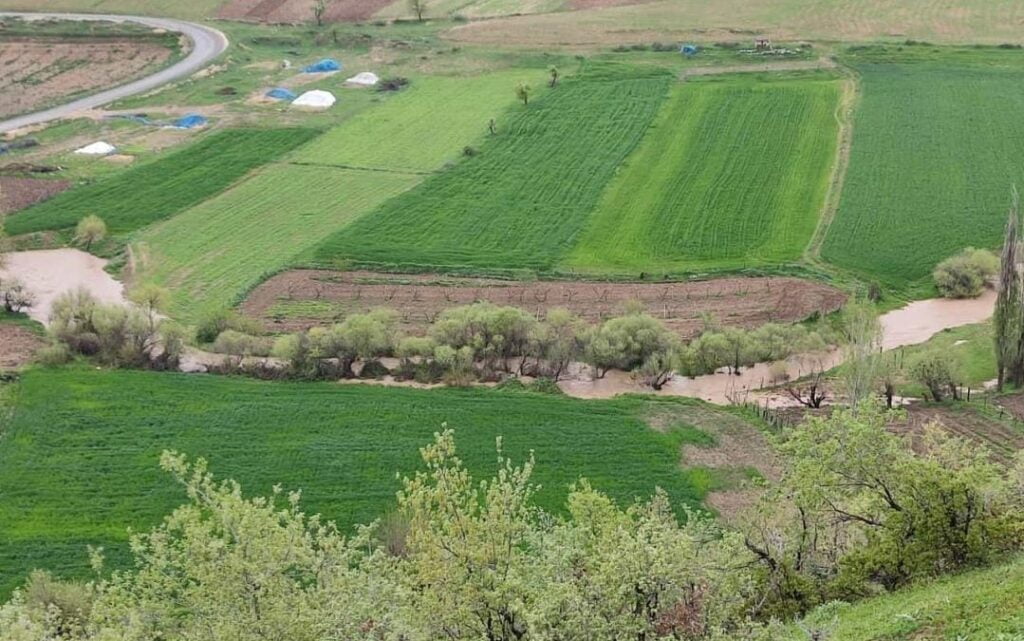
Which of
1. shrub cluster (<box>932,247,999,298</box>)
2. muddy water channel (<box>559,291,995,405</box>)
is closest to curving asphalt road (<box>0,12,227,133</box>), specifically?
muddy water channel (<box>559,291,995,405</box>)

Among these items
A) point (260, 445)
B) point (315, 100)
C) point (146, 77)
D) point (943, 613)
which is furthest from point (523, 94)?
point (943, 613)

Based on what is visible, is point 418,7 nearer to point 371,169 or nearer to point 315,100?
point 315,100

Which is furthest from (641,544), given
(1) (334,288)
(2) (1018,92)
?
(2) (1018,92)

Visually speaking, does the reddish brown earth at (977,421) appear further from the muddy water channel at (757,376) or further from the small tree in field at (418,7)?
the small tree in field at (418,7)

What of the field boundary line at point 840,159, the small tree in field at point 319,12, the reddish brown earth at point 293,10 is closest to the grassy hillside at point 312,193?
the field boundary line at point 840,159

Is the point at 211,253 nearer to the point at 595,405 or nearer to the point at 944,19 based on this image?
the point at 595,405

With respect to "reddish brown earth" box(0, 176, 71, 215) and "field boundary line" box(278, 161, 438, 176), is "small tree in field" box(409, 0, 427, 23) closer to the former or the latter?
"field boundary line" box(278, 161, 438, 176)
